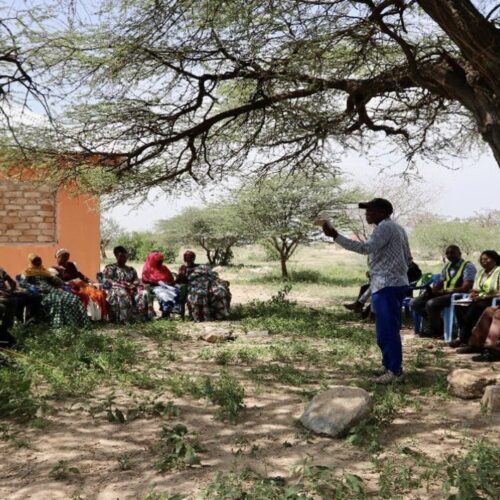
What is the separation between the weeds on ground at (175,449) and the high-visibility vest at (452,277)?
513 centimetres

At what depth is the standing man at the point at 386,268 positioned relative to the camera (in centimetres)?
507

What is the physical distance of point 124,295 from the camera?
9148 millimetres

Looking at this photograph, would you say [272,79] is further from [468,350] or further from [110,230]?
[110,230]

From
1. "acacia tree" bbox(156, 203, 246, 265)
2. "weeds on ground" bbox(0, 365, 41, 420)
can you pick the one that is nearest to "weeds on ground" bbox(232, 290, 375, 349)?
"weeds on ground" bbox(0, 365, 41, 420)

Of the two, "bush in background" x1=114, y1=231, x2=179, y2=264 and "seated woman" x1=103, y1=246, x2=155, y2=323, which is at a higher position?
"bush in background" x1=114, y1=231, x2=179, y2=264

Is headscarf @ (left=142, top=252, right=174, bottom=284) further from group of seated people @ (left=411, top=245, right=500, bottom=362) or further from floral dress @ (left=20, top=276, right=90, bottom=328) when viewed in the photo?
group of seated people @ (left=411, top=245, right=500, bottom=362)

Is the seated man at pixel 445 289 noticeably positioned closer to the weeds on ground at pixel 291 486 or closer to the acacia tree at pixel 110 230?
the weeds on ground at pixel 291 486

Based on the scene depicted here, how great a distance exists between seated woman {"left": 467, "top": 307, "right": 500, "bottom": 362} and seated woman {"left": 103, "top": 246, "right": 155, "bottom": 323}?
195 inches

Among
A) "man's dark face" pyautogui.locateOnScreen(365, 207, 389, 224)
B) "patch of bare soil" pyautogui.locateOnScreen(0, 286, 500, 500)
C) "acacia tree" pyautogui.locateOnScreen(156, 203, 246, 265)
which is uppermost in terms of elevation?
"acacia tree" pyautogui.locateOnScreen(156, 203, 246, 265)

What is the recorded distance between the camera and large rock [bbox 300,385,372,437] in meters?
3.95

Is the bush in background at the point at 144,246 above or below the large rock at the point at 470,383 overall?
above

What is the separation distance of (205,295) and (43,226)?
14.2ft

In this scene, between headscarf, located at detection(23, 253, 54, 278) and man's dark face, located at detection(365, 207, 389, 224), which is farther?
headscarf, located at detection(23, 253, 54, 278)

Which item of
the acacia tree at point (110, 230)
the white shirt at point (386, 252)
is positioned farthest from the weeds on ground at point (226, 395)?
the acacia tree at point (110, 230)
